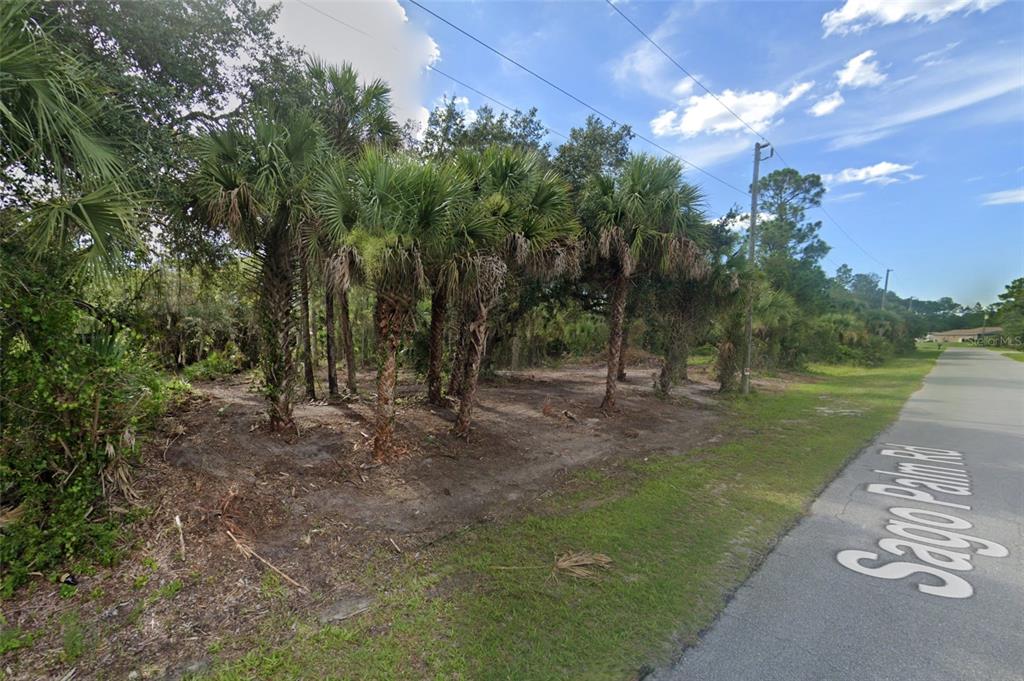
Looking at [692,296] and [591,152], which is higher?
[591,152]

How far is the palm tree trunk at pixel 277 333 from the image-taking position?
6.57 metres

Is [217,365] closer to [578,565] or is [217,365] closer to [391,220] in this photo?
[391,220]

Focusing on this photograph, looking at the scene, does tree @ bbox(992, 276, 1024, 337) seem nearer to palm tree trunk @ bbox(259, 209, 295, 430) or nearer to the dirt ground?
the dirt ground

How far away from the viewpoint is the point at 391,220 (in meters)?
5.65

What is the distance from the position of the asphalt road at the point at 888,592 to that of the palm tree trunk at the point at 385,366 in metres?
4.58

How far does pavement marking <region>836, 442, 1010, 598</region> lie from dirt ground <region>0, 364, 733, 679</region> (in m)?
3.11

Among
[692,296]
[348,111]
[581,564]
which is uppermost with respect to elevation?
[348,111]

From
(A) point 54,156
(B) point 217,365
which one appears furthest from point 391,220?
(B) point 217,365

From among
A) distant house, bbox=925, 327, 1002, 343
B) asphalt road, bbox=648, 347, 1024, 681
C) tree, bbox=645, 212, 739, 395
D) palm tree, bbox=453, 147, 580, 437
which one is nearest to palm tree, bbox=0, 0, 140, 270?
palm tree, bbox=453, 147, 580, 437

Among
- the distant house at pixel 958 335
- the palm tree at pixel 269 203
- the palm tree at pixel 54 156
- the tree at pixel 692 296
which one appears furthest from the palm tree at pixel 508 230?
the distant house at pixel 958 335

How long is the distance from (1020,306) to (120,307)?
7368 cm

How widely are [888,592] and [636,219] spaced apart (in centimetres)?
771

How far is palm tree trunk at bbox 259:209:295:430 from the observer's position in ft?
21.6

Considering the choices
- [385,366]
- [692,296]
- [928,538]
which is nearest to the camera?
[928,538]
